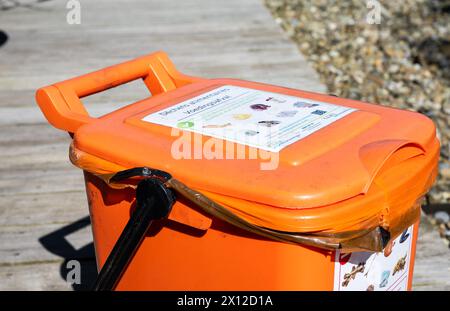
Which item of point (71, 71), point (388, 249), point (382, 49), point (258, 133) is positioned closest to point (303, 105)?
point (258, 133)

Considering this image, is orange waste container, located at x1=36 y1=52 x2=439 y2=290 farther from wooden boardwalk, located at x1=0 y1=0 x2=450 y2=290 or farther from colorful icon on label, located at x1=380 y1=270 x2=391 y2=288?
wooden boardwalk, located at x1=0 y1=0 x2=450 y2=290

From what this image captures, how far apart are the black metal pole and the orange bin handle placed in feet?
1.01

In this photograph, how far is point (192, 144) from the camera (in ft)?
4.87

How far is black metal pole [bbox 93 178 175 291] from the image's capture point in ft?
4.68

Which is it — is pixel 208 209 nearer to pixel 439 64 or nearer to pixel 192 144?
pixel 192 144

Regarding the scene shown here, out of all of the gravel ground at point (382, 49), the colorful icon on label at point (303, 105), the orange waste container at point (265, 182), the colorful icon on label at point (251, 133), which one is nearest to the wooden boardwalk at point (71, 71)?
the gravel ground at point (382, 49)

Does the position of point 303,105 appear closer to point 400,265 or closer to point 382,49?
point 400,265

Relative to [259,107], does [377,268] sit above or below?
below

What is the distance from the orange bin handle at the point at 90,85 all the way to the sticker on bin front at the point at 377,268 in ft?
2.14

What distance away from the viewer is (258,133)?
4.99 feet

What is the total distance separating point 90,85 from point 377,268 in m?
0.81
